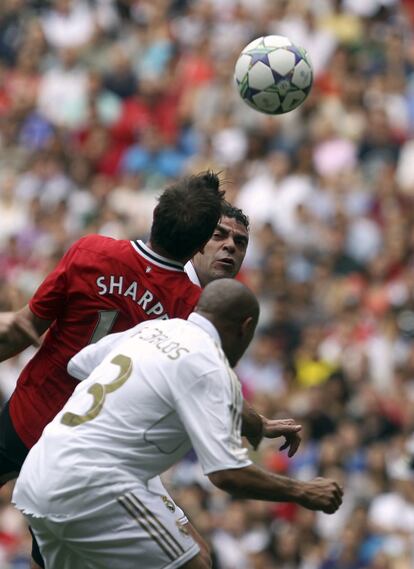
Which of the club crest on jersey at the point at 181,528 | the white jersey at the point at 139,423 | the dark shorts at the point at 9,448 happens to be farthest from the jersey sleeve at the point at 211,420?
the dark shorts at the point at 9,448

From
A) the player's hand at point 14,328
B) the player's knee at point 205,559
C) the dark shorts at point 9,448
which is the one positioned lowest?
the player's knee at point 205,559

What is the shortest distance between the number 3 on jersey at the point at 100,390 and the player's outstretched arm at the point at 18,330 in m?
0.54

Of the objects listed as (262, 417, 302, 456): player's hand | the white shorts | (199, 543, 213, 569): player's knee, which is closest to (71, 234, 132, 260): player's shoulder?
(262, 417, 302, 456): player's hand

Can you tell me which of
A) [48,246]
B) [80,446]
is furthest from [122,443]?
[48,246]

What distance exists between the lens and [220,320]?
21.8ft

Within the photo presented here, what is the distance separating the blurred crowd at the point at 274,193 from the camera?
43.9 ft

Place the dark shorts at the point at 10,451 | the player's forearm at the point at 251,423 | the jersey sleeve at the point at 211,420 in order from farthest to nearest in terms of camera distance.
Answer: the dark shorts at the point at 10,451 < the player's forearm at the point at 251,423 < the jersey sleeve at the point at 211,420

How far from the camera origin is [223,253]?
8.28 meters

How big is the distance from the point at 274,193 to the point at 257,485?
32.6 ft

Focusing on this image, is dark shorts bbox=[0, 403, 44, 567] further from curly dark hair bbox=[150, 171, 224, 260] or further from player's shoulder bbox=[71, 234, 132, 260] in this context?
curly dark hair bbox=[150, 171, 224, 260]

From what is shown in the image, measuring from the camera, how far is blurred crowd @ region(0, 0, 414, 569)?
43.9 ft

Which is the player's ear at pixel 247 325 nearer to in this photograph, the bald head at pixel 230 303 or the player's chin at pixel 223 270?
the bald head at pixel 230 303

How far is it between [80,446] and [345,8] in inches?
482

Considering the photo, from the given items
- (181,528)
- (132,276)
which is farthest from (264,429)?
(132,276)
